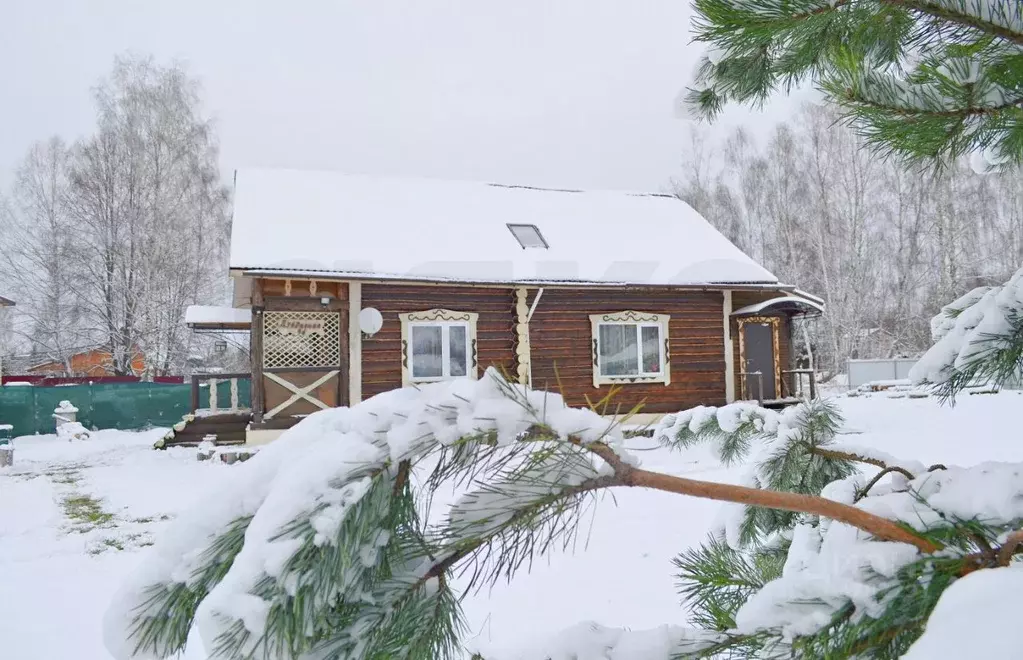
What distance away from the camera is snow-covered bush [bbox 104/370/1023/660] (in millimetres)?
660

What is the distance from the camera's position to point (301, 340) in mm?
9930

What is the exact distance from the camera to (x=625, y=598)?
377cm

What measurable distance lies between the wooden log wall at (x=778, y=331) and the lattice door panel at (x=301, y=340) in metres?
7.43

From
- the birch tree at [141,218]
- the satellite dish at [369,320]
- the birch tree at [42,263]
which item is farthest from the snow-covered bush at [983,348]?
the birch tree at [42,263]

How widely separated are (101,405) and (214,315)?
7.81 metres

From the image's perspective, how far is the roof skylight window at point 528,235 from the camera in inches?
464

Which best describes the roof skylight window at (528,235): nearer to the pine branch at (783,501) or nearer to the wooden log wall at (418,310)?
the wooden log wall at (418,310)

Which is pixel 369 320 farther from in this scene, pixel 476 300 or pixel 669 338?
pixel 669 338

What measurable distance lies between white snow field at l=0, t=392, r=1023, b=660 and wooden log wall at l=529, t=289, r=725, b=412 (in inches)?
99.7

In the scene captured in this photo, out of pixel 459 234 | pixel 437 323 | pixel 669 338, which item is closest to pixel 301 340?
pixel 437 323

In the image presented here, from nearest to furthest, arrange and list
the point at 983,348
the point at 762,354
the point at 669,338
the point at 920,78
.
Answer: the point at 983,348
the point at 920,78
the point at 669,338
the point at 762,354

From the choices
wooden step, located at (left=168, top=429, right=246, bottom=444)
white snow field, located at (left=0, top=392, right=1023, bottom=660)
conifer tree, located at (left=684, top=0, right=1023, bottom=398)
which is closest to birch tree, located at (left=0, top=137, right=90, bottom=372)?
wooden step, located at (left=168, top=429, right=246, bottom=444)

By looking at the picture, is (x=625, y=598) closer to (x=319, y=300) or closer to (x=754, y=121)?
(x=319, y=300)

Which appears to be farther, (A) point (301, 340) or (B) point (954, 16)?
(A) point (301, 340)
